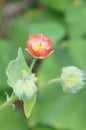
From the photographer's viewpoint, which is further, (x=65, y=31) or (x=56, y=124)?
(x=65, y=31)

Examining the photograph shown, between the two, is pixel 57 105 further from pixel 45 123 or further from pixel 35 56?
pixel 35 56

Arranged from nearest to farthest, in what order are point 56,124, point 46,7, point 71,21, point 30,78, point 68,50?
point 30,78, point 56,124, point 68,50, point 71,21, point 46,7

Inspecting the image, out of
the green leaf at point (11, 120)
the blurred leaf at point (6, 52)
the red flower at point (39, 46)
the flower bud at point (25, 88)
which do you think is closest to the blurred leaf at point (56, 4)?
the blurred leaf at point (6, 52)

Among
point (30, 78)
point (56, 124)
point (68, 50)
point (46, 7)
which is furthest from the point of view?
point (46, 7)

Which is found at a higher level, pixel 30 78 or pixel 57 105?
pixel 30 78

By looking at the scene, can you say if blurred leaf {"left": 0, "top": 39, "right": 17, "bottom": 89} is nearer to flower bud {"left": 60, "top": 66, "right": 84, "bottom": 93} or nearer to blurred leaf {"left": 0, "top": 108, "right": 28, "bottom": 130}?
blurred leaf {"left": 0, "top": 108, "right": 28, "bottom": 130}

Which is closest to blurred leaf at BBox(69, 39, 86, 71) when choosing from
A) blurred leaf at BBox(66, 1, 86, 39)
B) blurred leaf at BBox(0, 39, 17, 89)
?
blurred leaf at BBox(66, 1, 86, 39)

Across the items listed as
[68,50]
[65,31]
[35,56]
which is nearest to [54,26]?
[65,31]
